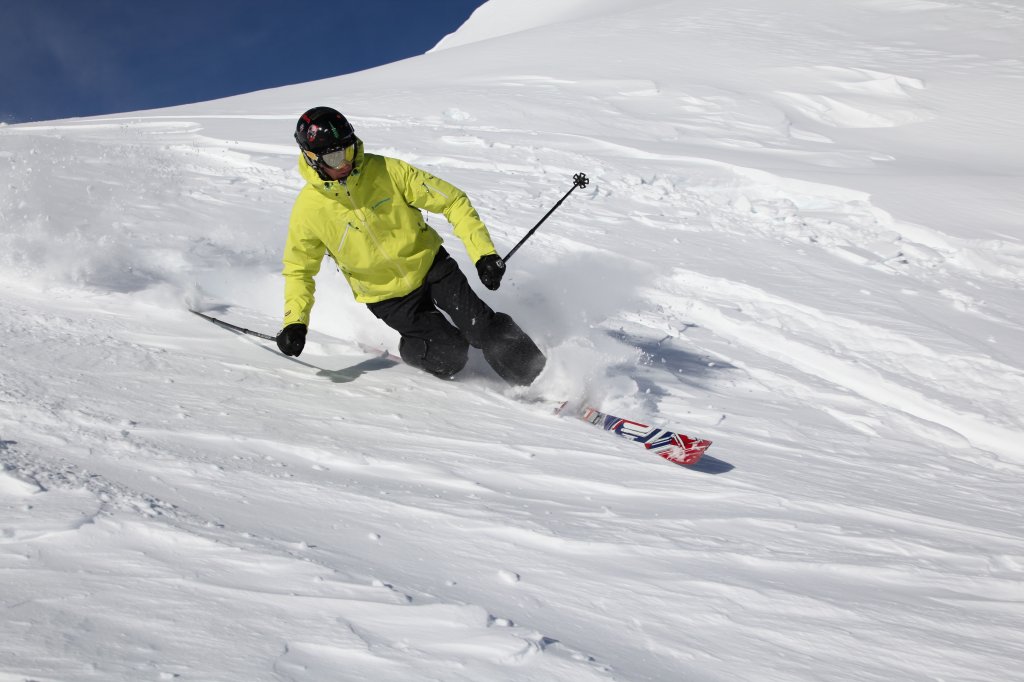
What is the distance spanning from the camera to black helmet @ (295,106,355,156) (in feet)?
14.0

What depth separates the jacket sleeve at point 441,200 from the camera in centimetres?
472

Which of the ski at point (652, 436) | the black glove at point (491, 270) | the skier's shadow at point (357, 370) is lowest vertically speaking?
the ski at point (652, 436)

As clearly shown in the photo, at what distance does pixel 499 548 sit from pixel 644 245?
20.9 ft

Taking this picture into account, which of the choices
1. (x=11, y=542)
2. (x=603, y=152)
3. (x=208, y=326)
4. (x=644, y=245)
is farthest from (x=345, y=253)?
(x=603, y=152)

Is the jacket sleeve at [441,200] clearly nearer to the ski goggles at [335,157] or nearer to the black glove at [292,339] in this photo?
the ski goggles at [335,157]

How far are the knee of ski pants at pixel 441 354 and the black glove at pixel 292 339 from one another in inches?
30.0

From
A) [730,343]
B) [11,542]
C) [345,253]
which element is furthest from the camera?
[730,343]

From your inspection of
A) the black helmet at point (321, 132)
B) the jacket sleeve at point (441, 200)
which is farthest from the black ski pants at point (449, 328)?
the black helmet at point (321, 132)

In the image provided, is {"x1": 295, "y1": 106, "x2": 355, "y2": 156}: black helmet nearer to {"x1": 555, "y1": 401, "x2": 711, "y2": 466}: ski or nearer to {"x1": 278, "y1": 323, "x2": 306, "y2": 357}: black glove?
{"x1": 278, "y1": 323, "x2": 306, "y2": 357}: black glove

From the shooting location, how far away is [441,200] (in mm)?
4754

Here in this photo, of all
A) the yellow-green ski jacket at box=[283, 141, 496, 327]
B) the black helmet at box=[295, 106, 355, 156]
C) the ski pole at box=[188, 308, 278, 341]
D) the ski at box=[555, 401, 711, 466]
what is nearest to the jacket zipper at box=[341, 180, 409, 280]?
the yellow-green ski jacket at box=[283, 141, 496, 327]

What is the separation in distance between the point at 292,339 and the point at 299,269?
494mm

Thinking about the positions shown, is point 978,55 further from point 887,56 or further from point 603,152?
→ point 603,152

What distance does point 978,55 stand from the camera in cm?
2052
